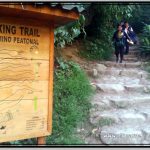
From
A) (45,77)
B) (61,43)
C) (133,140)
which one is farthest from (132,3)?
(61,43)

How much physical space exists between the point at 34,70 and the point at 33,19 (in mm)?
292

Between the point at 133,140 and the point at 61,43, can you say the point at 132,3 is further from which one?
the point at 61,43

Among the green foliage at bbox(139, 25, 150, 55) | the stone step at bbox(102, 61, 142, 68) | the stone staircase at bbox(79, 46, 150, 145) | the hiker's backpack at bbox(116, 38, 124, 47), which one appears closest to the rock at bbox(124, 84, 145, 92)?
the stone staircase at bbox(79, 46, 150, 145)

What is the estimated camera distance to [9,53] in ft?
6.16

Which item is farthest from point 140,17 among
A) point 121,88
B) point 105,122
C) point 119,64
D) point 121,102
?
point 105,122

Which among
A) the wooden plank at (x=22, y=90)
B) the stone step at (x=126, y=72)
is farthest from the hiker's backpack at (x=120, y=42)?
the wooden plank at (x=22, y=90)

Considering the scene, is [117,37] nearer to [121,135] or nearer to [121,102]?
[121,102]

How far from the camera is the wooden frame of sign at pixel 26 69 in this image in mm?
1850

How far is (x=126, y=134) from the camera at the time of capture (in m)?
2.18

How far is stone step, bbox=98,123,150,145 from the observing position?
6.82 ft

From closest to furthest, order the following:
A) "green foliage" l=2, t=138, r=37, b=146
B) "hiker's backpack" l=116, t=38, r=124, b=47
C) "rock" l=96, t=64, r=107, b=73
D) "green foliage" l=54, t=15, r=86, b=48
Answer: "green foliage" l=2, t=138, r=37, b=146, "hiker's backpack" l=116, t=38, r=124, b=47, "rock" l=96, t=64, r=107, b=73, "green foliage" l=54, t=15, r=86, b=48

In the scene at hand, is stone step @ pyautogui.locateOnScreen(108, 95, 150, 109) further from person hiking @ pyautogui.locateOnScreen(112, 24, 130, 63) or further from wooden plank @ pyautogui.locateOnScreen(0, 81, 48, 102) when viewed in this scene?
wooden plank @ pyautogui.locateOnScreen(0, 81, 48, 102)

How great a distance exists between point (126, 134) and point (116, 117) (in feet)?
0.71

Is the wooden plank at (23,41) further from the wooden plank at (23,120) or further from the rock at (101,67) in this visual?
the rock at (101,67)
